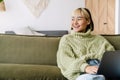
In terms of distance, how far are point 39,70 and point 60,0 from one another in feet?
13.0

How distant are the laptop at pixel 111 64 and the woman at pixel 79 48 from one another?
12.8 inches

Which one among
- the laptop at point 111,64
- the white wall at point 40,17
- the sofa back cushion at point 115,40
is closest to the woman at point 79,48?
the sofa back cushion at point 115,40

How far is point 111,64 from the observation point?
5.24 ft

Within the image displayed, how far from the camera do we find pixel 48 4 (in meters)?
6.00

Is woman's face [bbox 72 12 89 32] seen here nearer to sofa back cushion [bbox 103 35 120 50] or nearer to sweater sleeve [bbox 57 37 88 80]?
sweater sleeve [bbox 57 37 88 80]

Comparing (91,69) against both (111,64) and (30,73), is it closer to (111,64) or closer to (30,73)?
(111,64)

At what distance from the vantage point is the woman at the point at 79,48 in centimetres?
199

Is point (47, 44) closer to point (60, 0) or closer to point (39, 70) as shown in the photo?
point (39, 70)

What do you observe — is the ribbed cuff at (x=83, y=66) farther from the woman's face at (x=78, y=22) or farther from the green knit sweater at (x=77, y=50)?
the woman's face at (x=78, y=22)

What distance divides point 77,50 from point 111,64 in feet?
1.97

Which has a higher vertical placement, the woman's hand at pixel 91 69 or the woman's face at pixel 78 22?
the woman's face at pixel 78 22

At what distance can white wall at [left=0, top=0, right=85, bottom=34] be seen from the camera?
586cm

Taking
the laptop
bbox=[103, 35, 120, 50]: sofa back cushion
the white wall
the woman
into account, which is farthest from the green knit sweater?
the white wall

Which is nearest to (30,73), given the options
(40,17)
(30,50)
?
(30,50)
